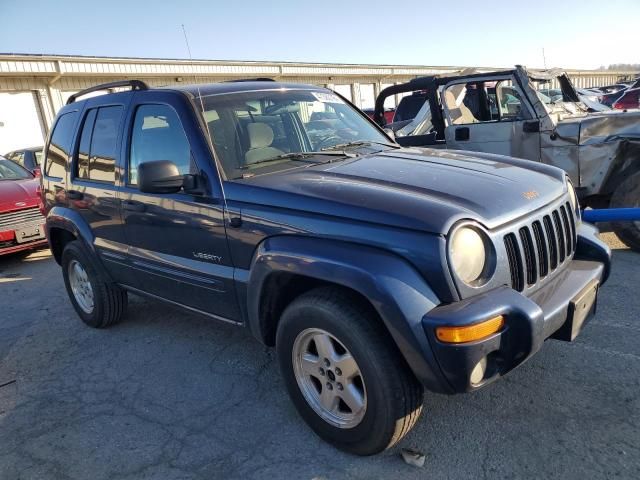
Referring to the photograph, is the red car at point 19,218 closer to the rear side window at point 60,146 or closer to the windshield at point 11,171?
the windshield at point 11,171

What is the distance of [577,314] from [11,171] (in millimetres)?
8809

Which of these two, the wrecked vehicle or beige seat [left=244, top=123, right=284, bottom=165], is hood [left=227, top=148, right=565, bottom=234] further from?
the wrecked vehicle

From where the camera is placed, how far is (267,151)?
3.21 metres

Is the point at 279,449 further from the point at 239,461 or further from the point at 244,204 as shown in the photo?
the point at 244,204

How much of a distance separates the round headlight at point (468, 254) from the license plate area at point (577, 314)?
57 cm

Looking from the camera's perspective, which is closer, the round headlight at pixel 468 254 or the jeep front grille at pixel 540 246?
the round headlight at pixel 468 254

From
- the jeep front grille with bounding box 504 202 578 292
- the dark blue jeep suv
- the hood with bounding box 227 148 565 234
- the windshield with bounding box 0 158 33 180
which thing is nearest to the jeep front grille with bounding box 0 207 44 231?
the windshield with bounding box 0 158 33 180

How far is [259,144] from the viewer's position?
3.22 meters

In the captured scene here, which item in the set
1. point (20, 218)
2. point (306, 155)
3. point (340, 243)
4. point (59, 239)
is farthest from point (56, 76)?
point (340, 243)

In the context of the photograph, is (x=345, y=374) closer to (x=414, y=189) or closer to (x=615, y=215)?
(x=414, y=189)

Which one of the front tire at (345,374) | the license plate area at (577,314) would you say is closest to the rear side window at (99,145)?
the front tire at (345,374)

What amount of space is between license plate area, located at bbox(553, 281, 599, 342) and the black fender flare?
76 centimetres

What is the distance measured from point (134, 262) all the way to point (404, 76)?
30.8 meters

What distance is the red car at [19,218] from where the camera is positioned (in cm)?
717
